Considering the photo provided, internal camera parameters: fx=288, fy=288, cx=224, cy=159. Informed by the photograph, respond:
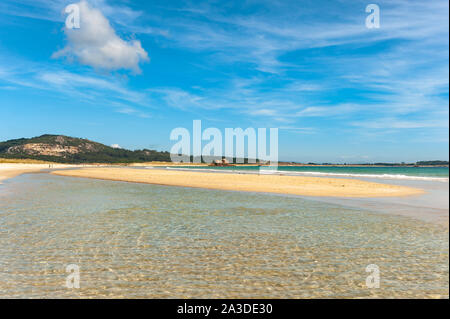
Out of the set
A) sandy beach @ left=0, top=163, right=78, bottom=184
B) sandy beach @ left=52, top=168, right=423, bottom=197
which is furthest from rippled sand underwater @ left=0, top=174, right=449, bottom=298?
sandy beach @ left=0, top=163, right=78, bottom=184

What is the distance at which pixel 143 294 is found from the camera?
673cm

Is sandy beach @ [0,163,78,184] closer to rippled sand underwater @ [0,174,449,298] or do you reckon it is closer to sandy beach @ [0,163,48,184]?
sandy beach @ [0,163,48,184]

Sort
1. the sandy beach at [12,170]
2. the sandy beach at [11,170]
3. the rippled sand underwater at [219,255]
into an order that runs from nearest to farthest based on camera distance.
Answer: the rippled sand underwater at [219,255], the sandy beach at [11,170], the sandy beach at [12,170]

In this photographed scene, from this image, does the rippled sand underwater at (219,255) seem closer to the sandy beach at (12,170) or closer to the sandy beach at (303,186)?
the sandy beach at (303,186)

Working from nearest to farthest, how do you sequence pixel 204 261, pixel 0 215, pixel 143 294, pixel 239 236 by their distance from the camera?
pixel 143 294 < pixel 204 261 < pixel 239 236 < pixel 0 215

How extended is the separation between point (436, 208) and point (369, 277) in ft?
50.4

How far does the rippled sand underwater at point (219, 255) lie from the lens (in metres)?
7.03

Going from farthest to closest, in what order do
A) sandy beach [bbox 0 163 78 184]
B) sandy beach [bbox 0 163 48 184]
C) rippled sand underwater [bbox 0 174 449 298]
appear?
sandy beach [bbox 0 163 78 184], sandy beach [bbox 0 163 48 184], rippled sand underwater [bbox 0 174 449 298]

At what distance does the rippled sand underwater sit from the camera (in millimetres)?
7027

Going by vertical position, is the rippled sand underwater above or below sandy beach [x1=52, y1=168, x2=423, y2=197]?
above

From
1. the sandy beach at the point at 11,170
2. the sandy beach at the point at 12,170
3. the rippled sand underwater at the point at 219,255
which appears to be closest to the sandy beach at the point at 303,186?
the rippled sand underwater at the point at 219,255

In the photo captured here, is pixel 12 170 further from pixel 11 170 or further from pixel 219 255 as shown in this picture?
pixel 219 255
